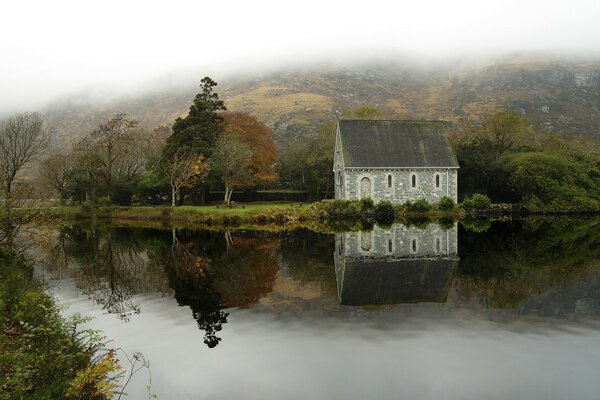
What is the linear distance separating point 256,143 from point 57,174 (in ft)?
78.3

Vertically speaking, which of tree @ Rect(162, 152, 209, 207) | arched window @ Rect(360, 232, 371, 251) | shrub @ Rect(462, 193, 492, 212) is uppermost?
tree @ Rect(162, 152, 209, 207)

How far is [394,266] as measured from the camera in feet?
68.5

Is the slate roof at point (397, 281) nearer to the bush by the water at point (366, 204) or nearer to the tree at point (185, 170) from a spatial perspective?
the bush by the water at point (366, 204)

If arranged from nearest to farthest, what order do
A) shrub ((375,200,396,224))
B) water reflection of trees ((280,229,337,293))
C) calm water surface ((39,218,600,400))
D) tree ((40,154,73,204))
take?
calm water surface ((39,218,600,400)) → water reflection of trees ((280,229,337,293)) → shrub ((375,200,396,224)) → tree ((40,154,73,204))

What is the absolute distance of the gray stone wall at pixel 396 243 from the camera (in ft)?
78.5

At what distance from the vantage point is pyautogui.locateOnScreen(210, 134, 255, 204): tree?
50062mm

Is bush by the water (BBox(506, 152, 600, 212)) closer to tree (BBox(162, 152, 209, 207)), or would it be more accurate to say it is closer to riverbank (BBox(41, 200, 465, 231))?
riverbank (BBox(41, 200, 465, 231))

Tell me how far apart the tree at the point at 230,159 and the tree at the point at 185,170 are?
134 centimetres

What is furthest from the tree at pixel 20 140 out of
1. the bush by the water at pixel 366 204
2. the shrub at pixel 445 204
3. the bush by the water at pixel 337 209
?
the shrub at pixel 445 204

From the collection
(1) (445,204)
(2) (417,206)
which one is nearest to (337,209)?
(2) (417,206)

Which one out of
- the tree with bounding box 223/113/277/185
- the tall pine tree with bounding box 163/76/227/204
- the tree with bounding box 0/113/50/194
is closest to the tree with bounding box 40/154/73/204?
the tree with bounding box 0/113/50/194

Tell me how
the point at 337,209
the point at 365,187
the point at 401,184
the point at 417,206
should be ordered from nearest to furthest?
1. the point at 337,209
2. the point at 417,206
3. the point at 365,187
4. the point at 401,184

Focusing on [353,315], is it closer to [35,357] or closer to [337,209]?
[35,357]

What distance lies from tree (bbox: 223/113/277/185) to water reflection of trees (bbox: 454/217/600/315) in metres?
30.0
